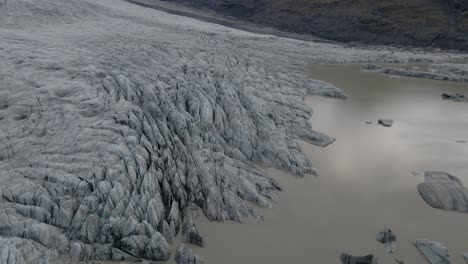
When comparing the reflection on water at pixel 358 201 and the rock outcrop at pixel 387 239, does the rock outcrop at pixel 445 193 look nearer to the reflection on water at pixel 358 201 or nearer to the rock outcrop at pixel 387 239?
the reflection on water at pixel 358 201

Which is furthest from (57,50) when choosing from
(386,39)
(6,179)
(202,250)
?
(386,39)

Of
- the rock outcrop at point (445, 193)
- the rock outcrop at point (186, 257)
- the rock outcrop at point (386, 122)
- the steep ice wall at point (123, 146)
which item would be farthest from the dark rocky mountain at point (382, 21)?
the rock outcrop at point (186, 257)

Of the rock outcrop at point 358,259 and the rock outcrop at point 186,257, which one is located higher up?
the rock outcrop at point 358,259

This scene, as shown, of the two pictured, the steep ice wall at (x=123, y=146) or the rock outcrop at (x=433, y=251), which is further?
the rock outcrop at (x=433, y=251)

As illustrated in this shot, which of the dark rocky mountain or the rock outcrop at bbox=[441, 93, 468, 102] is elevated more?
the dark rocky mountain

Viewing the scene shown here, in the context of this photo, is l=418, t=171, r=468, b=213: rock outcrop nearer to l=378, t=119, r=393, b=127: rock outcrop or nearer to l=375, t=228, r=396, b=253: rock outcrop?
l=375, t=228, r=396, b=253: rock outcrop

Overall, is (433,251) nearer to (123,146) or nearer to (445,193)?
(445,193)

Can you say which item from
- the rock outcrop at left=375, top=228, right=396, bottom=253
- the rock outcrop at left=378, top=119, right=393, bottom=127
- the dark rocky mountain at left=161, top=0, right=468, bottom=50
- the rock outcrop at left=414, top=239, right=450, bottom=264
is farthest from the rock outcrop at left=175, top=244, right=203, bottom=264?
the dark rocky mountain at left=161, top=0, right=468, bottom=50
